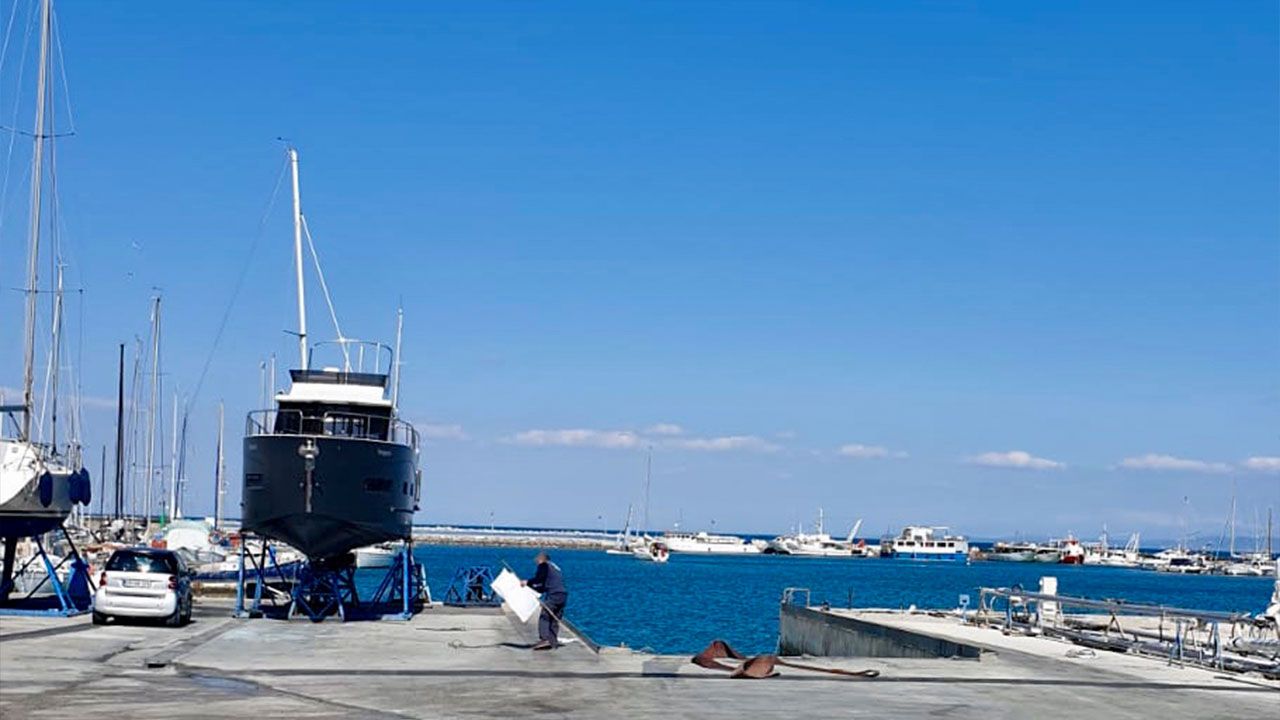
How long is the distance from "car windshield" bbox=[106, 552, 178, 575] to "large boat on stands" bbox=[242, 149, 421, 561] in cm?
349

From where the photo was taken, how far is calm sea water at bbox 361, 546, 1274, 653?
66.0 m

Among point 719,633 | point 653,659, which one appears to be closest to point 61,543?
point 719,633

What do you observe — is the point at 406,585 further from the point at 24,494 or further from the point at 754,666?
the point at 754,666

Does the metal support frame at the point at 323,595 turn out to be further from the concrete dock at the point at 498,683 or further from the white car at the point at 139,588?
the concrete dock at the point at 498,683

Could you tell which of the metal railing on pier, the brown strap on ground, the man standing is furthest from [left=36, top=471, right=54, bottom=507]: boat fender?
the metal railing on pier

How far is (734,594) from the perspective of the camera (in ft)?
354

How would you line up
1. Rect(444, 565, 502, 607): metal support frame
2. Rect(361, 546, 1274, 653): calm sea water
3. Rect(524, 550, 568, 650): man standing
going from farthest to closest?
Rect(361, 546, 1274, 653): calm sea water → Rect(444, 565, 502, 607): metal support frame → Rect(524, 550, 568, 650): man standing

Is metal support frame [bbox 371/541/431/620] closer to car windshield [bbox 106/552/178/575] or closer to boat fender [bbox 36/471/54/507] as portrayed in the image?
car windshield [bbox 106/552/178/575]

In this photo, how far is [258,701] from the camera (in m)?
18.3

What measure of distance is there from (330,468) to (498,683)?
13.3 meters

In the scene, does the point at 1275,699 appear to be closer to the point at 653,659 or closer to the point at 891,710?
the point at 891,710

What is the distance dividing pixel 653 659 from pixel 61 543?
51897mm

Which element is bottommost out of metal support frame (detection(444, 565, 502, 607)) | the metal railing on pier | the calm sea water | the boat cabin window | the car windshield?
the calm sea water

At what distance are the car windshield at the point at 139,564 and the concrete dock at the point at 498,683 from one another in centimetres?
118
